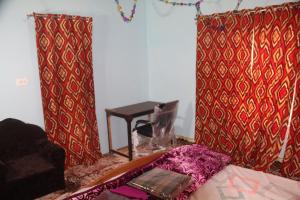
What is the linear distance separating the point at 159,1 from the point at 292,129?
2.97 m

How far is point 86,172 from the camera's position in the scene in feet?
12.2

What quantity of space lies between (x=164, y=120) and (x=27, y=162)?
1.84 m

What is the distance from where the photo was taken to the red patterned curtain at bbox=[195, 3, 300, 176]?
3337mm

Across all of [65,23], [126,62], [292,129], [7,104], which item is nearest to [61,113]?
[7,104]

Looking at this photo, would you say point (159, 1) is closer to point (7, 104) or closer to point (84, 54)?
point (84, 54)

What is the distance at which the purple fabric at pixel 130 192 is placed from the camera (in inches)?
72.5

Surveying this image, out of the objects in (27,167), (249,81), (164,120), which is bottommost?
(27,167)

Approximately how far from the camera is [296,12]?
318cm

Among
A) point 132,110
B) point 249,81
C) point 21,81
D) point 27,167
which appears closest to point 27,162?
point 27,167

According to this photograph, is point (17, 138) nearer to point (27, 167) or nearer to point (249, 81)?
point (27, 167)

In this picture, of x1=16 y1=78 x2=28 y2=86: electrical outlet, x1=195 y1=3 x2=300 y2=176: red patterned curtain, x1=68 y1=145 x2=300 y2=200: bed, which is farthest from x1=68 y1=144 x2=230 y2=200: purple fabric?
x1=16 y1=78 x2=28 y2=86: electrical outlet

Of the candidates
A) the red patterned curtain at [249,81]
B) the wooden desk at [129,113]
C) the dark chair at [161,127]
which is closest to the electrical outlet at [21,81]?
the wooden desk at [129,113]

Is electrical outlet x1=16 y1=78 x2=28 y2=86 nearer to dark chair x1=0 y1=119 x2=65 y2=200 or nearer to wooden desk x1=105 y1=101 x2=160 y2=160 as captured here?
dark chair x1=0 y1=119 x2=65 y2=200

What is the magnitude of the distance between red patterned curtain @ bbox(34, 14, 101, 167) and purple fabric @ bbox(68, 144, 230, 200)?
1.77m
